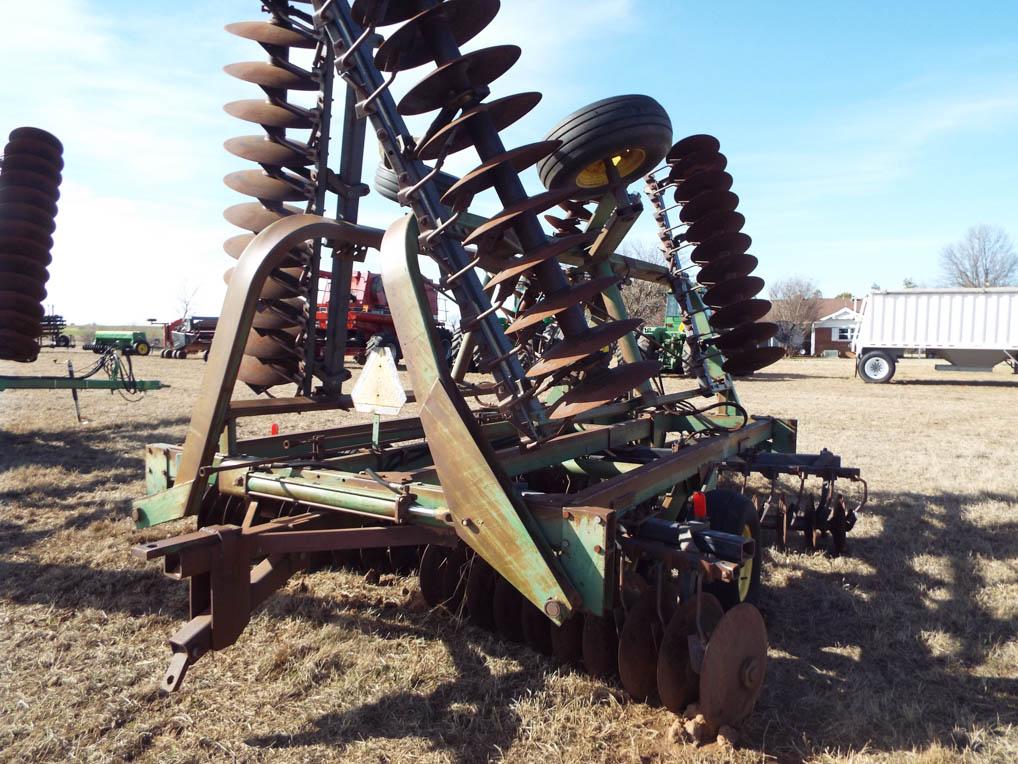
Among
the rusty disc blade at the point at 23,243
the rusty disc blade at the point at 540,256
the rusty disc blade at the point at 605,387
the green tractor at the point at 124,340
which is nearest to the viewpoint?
the rusty disc blade at the point at 540,256

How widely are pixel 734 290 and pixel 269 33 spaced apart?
3366mm

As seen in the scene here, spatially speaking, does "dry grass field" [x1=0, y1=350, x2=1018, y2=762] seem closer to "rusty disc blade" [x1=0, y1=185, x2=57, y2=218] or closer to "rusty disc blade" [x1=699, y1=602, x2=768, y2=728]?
"rusty disc blade" [x1=699, y1=602, x2=768, y2=728]

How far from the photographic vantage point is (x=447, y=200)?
2809 millimetres

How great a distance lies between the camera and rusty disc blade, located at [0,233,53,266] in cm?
710

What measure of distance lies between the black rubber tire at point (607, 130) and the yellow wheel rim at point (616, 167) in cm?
22

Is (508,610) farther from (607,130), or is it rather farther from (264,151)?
(264,151)

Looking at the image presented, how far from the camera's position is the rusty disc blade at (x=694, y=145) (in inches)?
197

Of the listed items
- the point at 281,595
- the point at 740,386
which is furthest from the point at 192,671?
the point at 740,386

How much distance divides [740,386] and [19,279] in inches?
646

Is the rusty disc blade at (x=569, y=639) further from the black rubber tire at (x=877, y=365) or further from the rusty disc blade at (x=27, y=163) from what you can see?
the black rubber tire at (x=877, y=365)

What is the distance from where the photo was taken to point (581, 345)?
2.52 metres

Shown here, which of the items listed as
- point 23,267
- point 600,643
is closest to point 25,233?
point 23,267

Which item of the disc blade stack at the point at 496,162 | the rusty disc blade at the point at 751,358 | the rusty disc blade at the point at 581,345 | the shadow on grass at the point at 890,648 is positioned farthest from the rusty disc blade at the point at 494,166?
the rusty disc blade at the point at 751,358

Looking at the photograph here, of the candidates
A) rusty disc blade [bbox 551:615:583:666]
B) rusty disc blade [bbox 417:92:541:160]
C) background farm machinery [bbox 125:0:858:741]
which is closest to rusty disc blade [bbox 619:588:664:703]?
background farm machinery [bbox 125:0:858:741]
